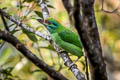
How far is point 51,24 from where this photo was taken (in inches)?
168

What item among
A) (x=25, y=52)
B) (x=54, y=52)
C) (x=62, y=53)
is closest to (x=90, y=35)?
(x=25, y=52)

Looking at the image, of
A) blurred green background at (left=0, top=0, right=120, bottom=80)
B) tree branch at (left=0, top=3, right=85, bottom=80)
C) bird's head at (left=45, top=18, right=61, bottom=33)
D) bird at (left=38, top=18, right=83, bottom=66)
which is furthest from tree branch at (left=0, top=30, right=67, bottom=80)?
blurred green background at (left=0, top=0, right=120, bottom=80)

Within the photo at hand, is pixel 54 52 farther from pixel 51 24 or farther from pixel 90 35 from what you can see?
pixel 90 35

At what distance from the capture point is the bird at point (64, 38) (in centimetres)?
413

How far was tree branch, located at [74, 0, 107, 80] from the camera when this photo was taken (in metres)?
2.11

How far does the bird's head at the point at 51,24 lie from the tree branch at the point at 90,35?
1834 mm

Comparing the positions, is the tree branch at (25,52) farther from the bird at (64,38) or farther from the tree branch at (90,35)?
the bird at (64,38)

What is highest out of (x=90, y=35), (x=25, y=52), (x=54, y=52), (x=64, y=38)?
(x=90, y=35)

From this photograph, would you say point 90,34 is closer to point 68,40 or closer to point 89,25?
point 89,25

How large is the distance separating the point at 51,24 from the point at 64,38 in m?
0.25

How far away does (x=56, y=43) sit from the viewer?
168 inches

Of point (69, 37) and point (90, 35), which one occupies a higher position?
point (90, 35)

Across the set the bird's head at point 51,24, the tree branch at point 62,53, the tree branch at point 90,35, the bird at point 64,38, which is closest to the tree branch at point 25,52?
the tree branch at point 62,53

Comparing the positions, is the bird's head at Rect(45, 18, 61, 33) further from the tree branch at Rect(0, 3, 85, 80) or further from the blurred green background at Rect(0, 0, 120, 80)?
the blurred green background at Rect(0, 0, 120, 80)
